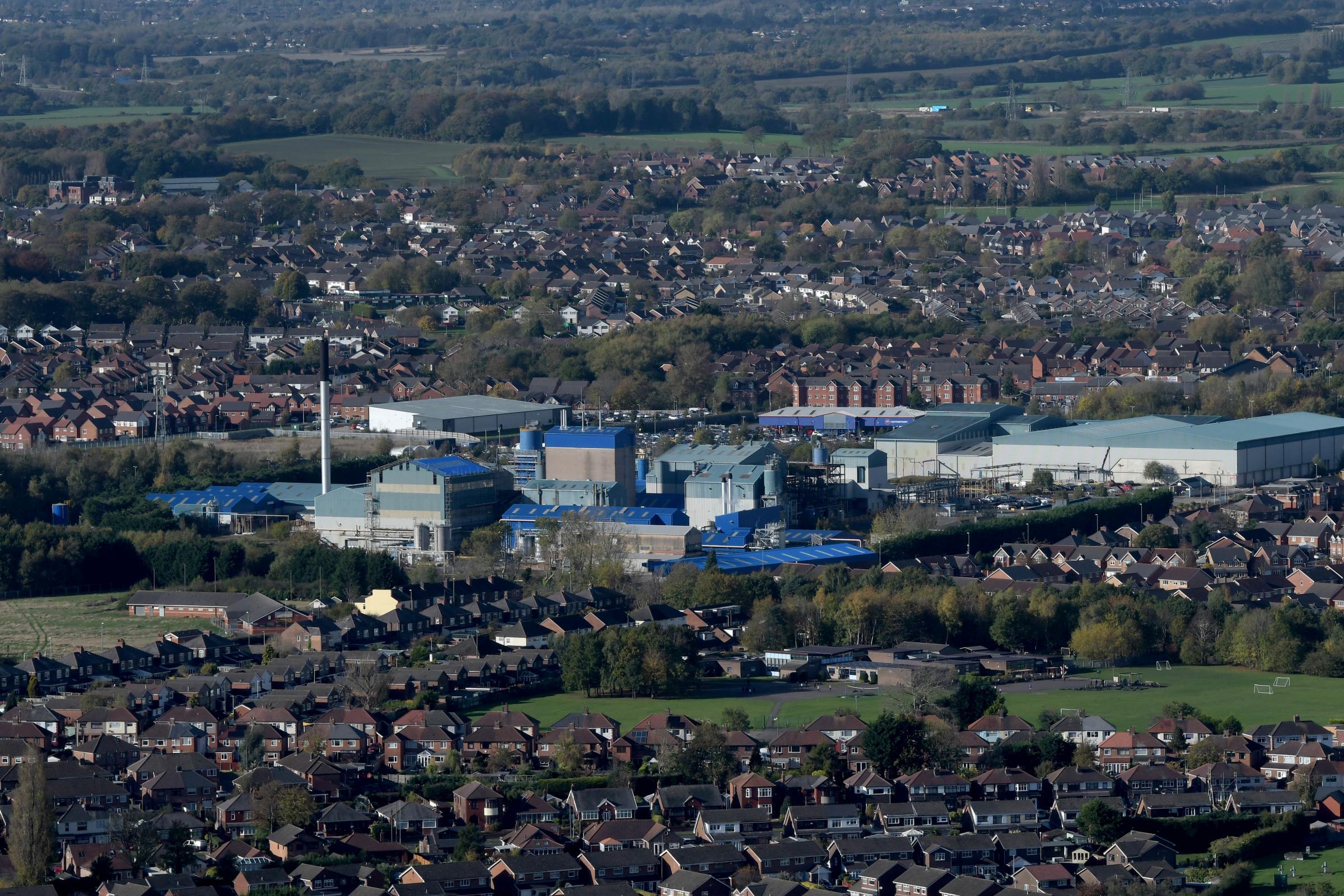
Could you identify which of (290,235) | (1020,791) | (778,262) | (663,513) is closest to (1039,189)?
(778,262)

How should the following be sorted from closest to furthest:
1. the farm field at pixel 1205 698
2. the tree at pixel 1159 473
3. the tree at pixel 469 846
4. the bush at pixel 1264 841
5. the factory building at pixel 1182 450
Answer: the tree at pixel 469 846
the bush at pixel 1264 841
the farm field at pixel 1205 698
the tree at pixel 1159 473
the factory building at pixel 1182 450

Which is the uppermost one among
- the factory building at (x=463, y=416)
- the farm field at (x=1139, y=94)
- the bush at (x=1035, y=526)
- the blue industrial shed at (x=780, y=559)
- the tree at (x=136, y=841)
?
the farm field at (x=1139, y=94)

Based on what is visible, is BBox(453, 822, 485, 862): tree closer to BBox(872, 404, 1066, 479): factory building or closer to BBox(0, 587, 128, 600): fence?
BBox(0, 587, 128, 600): fence

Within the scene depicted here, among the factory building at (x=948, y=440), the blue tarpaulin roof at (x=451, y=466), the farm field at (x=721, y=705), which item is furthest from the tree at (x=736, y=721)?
the factory building at (x=948, y=440)

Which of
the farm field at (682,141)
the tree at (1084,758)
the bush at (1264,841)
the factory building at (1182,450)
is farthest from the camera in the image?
the farm field at (682,141)

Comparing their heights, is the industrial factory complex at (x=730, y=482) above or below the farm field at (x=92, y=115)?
below

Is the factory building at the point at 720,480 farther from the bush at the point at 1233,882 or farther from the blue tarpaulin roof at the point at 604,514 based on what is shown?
the bush at the point at 1233,882
